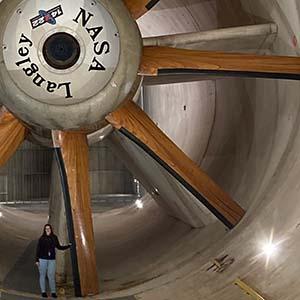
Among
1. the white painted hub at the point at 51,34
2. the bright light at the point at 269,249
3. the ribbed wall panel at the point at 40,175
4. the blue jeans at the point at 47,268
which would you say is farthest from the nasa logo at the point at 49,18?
the ribbed wall panel at the point at 40,175

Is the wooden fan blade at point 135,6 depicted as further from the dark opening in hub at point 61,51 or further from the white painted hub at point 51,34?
the dark opening in hub at point 61,51

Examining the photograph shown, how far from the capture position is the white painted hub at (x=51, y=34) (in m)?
3.62

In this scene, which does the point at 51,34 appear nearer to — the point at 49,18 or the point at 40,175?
the point at 49,18

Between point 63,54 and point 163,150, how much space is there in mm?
1008

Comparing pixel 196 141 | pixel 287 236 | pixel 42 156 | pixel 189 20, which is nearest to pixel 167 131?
pixel 196 141

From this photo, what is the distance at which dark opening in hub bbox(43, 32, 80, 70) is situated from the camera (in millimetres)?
3613

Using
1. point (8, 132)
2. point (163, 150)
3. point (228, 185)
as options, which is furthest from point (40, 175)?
point (163, 150)

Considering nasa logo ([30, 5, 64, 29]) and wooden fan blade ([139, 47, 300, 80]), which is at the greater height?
nasa logo ([30, 5, 64, 29])

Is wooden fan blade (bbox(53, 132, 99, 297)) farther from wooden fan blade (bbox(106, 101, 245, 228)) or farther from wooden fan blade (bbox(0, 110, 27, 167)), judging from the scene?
wooden fan blade (bbox(106, 101, 245, 228))

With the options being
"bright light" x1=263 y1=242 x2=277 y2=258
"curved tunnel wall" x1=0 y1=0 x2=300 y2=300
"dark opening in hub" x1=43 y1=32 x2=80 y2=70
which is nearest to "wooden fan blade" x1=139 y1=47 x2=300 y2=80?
"curved tunnel wall" x1=0 y1=0 x2=300 y2=300

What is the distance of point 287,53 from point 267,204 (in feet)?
3.63

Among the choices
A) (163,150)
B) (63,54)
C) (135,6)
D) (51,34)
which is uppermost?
(135,6)

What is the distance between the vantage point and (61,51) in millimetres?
3615

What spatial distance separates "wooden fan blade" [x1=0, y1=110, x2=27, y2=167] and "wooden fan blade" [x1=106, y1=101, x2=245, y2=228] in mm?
715
